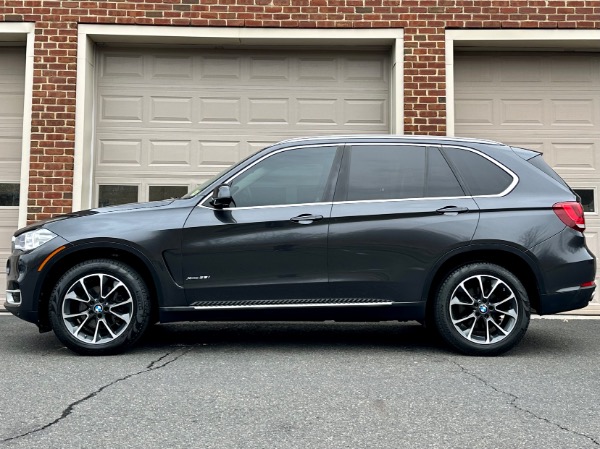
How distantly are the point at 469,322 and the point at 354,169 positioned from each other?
1.53 metres

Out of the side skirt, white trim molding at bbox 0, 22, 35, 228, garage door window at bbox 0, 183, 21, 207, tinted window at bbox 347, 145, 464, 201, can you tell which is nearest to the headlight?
the side skirt

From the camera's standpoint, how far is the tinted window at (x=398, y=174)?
5398 mm

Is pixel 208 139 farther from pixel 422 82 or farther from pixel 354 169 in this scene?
pixel 354 169

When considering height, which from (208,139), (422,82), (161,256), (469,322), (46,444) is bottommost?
(46,444)

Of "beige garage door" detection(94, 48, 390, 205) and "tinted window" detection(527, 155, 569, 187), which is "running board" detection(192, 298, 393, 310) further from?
"beige garage door" detection(94, 48, 390, 205)

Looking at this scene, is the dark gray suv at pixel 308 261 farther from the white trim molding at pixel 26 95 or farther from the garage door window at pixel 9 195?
the garage door window at pixel 9 195

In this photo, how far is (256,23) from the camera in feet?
29.7

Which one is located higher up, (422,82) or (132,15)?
(132,15)

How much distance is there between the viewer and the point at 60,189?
28.9 feet

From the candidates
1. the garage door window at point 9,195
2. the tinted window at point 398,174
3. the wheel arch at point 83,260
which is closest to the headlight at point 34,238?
the wheel arch at point 83,260

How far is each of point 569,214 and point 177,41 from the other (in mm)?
5935

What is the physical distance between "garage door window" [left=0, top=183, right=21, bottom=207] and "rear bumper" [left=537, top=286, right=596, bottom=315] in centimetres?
700

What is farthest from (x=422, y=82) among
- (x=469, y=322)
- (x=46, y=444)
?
(x=46, y=444)

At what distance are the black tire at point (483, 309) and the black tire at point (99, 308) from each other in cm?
235
